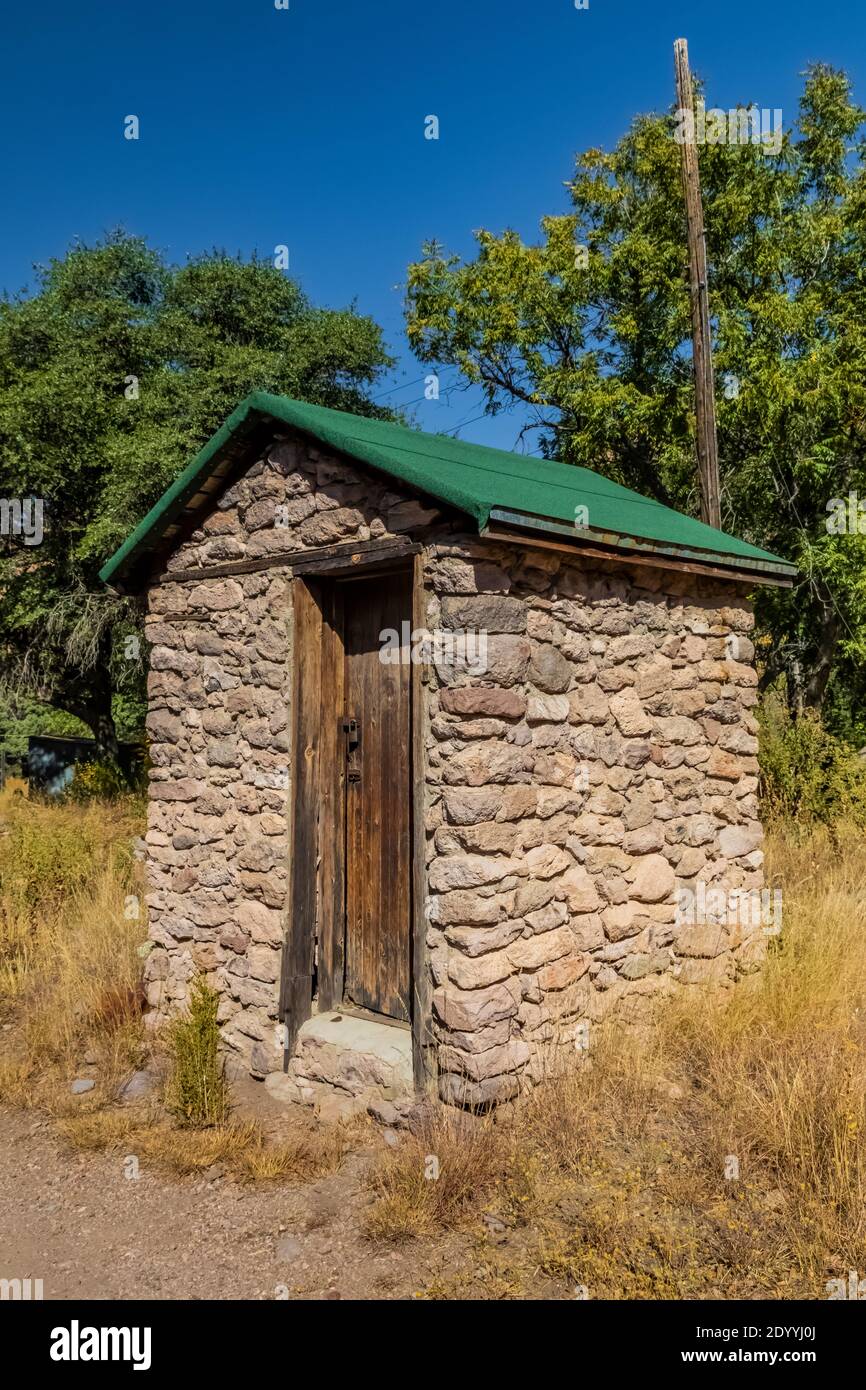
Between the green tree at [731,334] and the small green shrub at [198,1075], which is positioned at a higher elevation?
the green tree at [731,334]

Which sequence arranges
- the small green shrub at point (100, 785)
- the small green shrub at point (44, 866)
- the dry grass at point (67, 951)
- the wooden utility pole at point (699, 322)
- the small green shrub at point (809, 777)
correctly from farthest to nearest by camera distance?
the small green shrub at point (100, 785) < the wooden utility pole at point (699, 322) < the small green shrub at point (809, 777) < the small green shrub at point (44, 866) < the dry grass at point (67, 951)

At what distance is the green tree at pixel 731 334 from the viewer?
35.2ft

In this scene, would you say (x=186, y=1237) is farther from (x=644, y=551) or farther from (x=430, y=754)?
(x=644, y=551)

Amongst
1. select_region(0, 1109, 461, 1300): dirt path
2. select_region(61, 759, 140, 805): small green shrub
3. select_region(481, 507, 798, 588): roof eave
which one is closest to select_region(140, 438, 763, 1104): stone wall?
select_region(481, 507, 798, 588): roof eave

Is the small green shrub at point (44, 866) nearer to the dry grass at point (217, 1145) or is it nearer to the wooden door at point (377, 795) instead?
the dry grass at point (217, 1145)

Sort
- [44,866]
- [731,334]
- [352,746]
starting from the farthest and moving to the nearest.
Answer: [731,334]
[44,866]
[352,746]

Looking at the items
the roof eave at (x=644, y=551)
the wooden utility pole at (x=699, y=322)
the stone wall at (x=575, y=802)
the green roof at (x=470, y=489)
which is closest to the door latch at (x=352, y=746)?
the stone wall at (x=575, y=802)

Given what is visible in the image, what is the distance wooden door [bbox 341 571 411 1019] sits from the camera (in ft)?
15.7

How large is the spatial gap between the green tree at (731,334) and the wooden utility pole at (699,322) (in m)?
1.94

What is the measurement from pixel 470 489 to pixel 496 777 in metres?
1.35

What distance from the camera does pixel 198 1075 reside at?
457cm

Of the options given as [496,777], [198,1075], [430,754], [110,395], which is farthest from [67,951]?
[110,395]

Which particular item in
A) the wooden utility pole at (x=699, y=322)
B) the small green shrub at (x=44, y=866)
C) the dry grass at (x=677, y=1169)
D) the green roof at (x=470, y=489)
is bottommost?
the dry grass at (x=677, y=1169)

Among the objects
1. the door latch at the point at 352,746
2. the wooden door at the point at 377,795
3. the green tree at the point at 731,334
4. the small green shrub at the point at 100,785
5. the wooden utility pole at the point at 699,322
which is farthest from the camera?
the small green shrub at the point at 100,785
